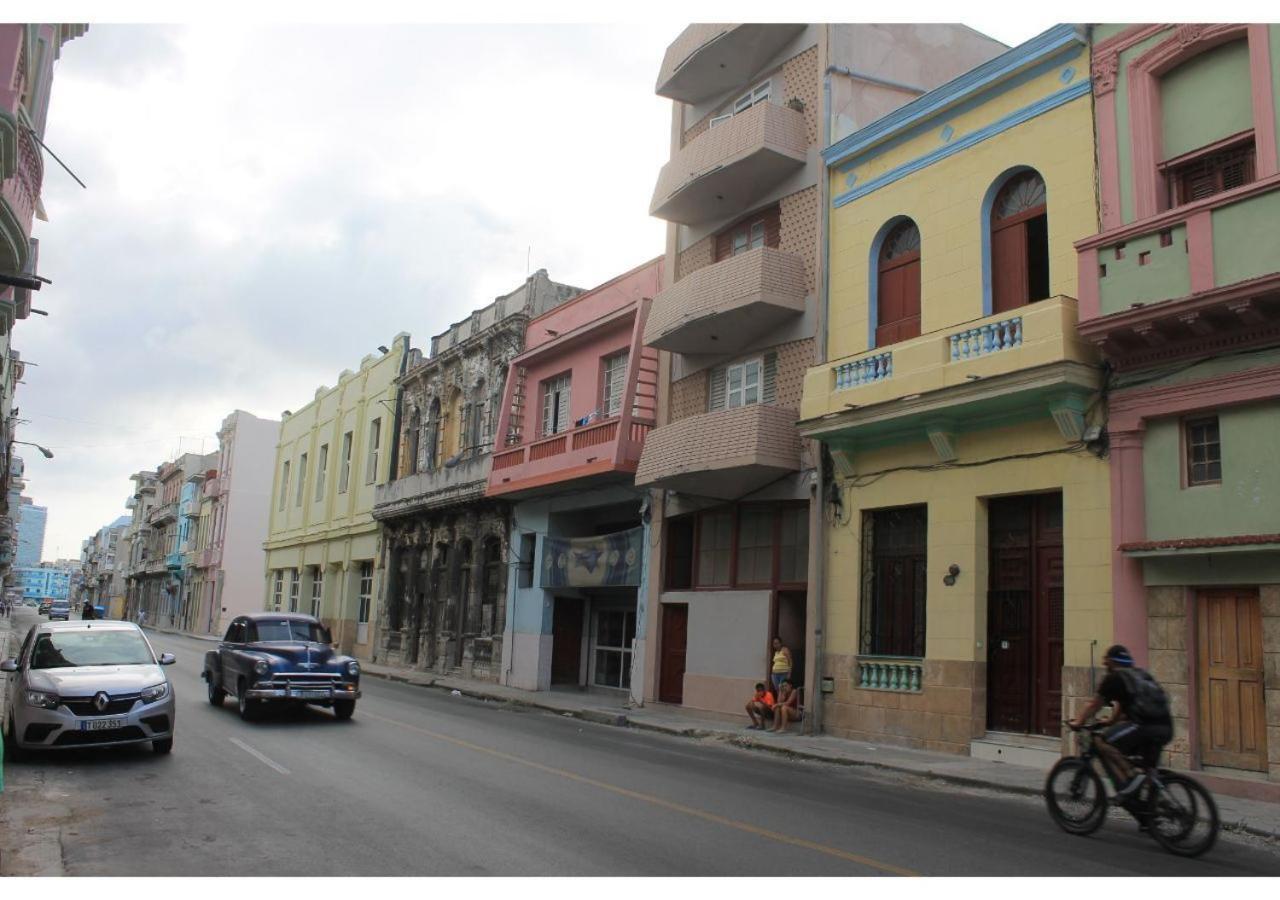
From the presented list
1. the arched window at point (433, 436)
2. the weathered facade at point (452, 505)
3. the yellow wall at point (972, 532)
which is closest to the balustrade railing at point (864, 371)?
the yellow wall at point (972, 532)

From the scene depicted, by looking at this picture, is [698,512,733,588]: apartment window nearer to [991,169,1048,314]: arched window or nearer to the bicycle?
[991,169,1048,314]: arched window

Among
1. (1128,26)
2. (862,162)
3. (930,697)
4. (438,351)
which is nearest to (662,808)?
(930,697)

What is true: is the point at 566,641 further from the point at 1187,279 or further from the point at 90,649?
the point at 1187,279

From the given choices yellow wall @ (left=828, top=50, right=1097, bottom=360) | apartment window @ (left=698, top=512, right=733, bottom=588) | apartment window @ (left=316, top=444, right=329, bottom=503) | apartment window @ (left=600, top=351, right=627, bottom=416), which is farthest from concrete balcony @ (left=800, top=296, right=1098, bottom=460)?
apartment window @ (left=316, top=444, right=329, bottom=503)

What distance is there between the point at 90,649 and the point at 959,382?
12.3 m

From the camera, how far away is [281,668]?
1595 centimetres

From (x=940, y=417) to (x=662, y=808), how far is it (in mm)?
8594

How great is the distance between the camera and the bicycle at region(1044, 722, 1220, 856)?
826cm

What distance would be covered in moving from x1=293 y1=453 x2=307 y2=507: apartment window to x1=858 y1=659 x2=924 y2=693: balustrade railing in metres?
37.1

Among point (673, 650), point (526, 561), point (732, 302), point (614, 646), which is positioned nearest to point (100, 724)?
point (732, 302)

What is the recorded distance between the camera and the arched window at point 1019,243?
1574 cm

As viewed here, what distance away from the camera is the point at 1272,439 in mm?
12016

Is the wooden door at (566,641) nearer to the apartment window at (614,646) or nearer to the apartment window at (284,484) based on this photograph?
the apartment window at (614,646)

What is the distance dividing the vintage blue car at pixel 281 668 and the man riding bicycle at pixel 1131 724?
11354 millimetres
